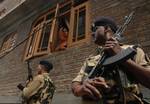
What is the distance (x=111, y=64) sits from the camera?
6.15 feet

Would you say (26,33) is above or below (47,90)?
above

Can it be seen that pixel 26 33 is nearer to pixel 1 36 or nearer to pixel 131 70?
pixel 1 36

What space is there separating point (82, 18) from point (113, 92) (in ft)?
15.6

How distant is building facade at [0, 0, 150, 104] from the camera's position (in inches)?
199

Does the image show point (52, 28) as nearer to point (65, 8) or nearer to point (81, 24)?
point (65, 8)

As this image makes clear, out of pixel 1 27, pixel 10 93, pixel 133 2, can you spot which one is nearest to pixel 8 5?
pixel 1 27

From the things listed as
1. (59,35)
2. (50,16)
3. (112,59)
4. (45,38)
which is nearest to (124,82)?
(112,59)

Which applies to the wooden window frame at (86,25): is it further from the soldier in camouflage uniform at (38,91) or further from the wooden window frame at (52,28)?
the soldier in camouflage uniform at (38,91)

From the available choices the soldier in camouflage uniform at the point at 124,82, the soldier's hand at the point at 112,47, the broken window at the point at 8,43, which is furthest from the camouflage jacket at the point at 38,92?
the broken window at the point at 8,43

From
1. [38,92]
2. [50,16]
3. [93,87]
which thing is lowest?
[38,92]

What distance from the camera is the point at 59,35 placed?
7.30m

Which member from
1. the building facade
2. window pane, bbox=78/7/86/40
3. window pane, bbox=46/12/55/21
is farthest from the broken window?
window pane, bbox=78/7/86/40

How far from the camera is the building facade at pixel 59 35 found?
16.6ft

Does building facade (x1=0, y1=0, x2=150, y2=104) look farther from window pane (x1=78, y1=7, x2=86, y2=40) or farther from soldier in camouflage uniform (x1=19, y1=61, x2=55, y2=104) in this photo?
soldier in camouflage uniform (x1=19, y1=61, x2=55, y2=104)
